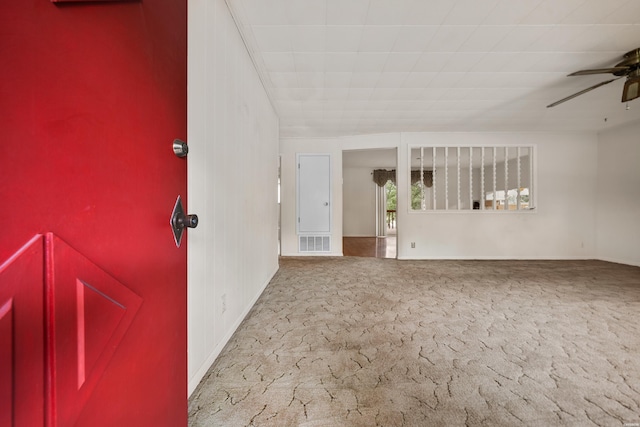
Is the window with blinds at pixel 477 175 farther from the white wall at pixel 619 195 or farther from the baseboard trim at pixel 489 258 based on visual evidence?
the white wall at pixel 619 195

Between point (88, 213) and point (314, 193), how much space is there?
4.91 metres

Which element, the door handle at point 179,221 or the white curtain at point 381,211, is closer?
the door handle at point 179,221

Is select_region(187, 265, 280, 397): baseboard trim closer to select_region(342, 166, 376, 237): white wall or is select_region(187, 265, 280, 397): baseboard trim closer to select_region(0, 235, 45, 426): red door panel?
select_region(0, 235, 45, 426): red door panel

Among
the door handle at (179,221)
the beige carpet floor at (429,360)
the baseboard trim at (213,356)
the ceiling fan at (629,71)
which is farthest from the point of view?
the ceiling fan at (629,71)

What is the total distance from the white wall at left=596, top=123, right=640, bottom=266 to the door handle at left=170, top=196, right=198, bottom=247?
7015mm

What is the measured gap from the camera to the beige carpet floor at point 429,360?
1.20 m

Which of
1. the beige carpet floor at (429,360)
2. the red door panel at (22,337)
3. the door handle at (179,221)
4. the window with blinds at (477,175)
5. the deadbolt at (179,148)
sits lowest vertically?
the beige carpet floor at (429,360)

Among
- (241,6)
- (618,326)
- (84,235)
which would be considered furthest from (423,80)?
(84,235)

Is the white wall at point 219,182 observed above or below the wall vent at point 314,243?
above

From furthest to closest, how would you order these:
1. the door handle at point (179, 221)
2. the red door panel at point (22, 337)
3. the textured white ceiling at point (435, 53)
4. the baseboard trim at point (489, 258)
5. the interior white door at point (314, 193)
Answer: the interior white door at point (314, 193) < the baseboard trim at point (489, 258) < the textured white ceiling at point (435, 53) < the door handle at point (179, 221) < the red door panel at point (22, 337)

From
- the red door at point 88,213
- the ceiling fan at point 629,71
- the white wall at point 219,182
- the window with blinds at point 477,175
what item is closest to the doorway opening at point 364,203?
the window with blinds at point 477,175

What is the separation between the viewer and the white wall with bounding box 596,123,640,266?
4547 millimetres

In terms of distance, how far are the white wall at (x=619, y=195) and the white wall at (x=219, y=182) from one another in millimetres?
6449

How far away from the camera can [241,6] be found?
1.93 meters
